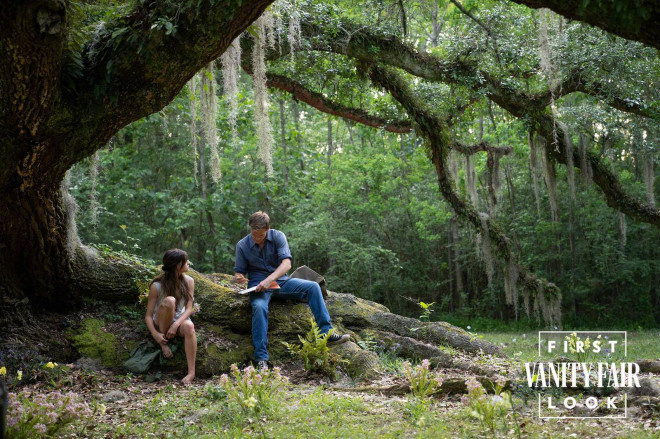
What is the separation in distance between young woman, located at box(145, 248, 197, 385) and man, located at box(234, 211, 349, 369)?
622mm

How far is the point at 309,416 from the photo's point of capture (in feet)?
12.3

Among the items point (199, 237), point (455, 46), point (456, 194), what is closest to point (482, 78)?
point (455, 46)

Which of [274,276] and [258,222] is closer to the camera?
[274,276]

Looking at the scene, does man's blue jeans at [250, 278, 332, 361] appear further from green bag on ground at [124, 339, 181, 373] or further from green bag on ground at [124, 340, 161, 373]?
green bag on ground at [124, 340, 161, 373]

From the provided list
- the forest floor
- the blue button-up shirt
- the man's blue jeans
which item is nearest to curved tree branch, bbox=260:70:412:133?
the blue button-up shirt

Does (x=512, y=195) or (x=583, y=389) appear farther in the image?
(x=512, y=195)

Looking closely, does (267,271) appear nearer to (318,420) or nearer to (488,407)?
(318,420)

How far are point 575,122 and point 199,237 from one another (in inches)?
424

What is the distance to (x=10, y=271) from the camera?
5.16 meters

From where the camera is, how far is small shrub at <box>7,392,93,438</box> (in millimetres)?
3076

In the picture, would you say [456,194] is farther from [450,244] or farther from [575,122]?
[450,244]

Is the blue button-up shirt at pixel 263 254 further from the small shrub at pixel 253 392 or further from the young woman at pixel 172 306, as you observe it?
the small shrub at pixel 253 392

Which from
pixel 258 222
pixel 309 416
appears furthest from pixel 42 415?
pixel 258 222

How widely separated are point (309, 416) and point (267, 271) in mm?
2188
